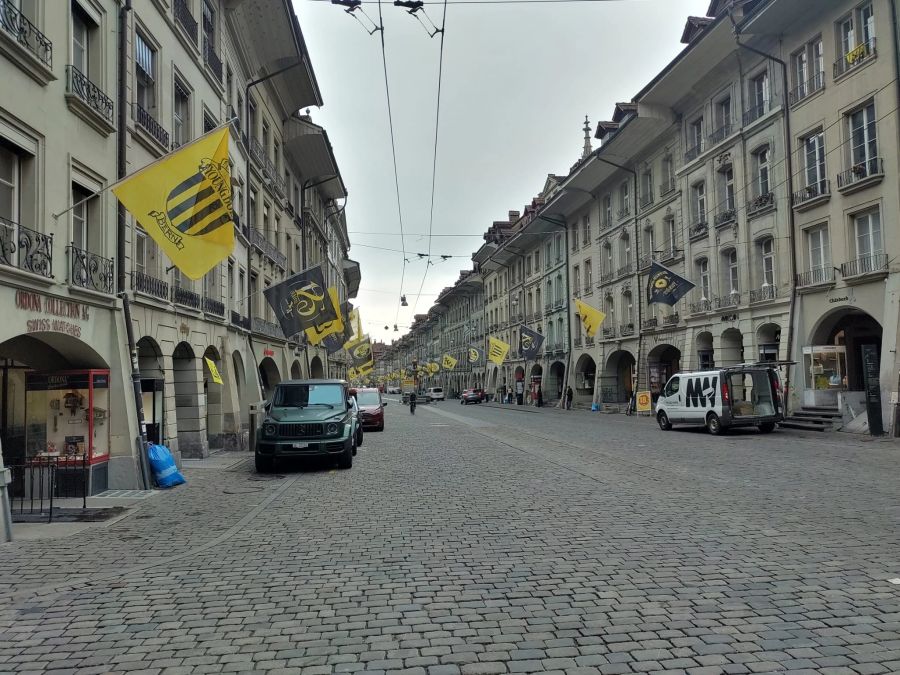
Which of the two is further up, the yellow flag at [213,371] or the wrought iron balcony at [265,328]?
the wrought iron balcony at [265,328]

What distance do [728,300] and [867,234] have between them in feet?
25.1

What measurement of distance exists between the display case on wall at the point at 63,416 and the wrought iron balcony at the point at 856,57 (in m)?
23.4

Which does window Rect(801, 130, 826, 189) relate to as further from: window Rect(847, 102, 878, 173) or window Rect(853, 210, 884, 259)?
window Rect(853, 210, 884, 259)

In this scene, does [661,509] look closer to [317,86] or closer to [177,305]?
[177,305]

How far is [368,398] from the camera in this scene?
28656 millimetres

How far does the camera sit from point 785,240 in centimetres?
2548

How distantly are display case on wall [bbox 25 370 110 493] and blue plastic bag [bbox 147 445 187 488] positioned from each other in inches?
36.3

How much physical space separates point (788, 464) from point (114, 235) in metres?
14.0

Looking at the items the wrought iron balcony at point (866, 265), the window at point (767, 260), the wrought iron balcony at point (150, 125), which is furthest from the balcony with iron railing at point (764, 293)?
the wrought iron balcony at point (150, 125)

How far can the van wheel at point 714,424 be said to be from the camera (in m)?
22.1

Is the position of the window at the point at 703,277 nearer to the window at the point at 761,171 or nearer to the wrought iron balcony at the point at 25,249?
the window at the point at 761,171

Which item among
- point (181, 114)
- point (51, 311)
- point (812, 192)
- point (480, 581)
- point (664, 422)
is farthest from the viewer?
point (664, 422)

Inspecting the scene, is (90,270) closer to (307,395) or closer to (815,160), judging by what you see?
(307,395)

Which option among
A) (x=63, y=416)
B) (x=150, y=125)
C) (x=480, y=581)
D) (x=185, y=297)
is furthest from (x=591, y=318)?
(x=480, y=581)
